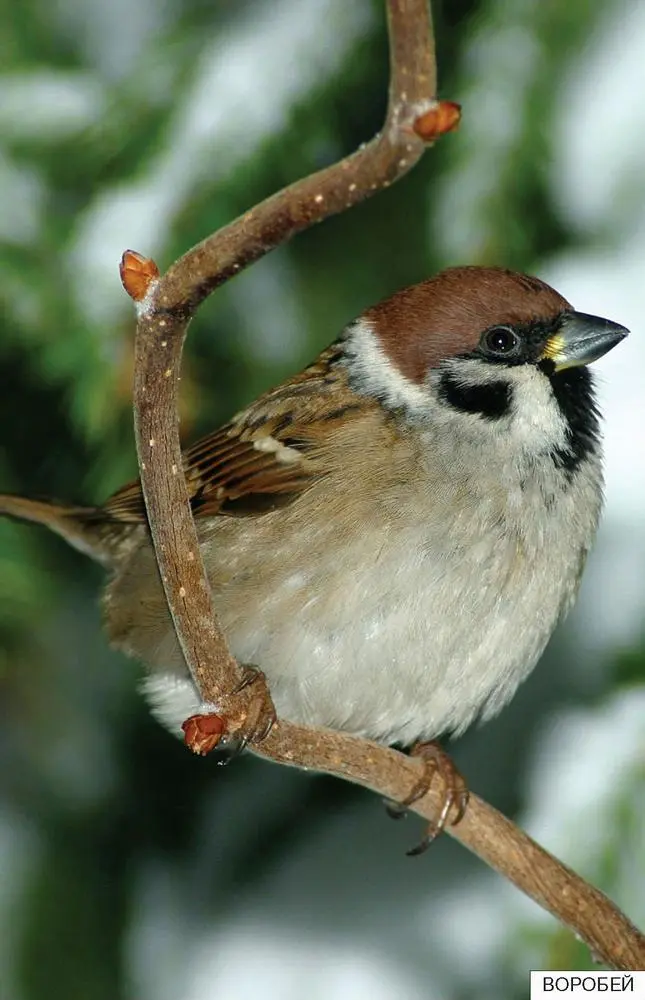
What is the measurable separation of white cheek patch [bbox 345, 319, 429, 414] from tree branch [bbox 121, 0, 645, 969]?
60 centimetres

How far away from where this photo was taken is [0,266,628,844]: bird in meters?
2.28

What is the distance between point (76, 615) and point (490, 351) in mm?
1415

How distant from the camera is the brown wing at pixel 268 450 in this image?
246 cm

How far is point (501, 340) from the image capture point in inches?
94.7

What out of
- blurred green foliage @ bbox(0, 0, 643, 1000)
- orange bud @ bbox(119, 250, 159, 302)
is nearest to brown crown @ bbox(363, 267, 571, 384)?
blurred green foliage @ bbox(0, 0, 643, 1000)

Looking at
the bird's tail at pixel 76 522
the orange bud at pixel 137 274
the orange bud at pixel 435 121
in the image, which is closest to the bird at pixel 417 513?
the bird's tail at pixel 76 522

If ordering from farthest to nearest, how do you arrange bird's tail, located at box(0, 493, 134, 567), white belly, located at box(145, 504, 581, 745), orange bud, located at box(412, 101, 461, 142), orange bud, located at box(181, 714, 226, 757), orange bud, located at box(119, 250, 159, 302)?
bird's tail, located at box(0, 493, 134, 567) < white belly, located at box(145, 504, 581, 745) < orange bud, located at box(181, 714, 226, 757) < orange bud, located at box(119, 250, 159, 302) < orange bud, located at box(412, 101, 461, 142)

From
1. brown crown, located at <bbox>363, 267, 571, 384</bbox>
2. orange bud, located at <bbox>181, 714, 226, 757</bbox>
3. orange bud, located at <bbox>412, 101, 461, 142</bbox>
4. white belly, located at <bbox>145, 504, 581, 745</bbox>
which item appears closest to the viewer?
orange bud, located at <bbox>412, 101, 461, 142</bbox>

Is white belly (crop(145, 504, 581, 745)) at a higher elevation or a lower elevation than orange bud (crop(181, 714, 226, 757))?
higher

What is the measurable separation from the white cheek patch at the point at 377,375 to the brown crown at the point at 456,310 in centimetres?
2

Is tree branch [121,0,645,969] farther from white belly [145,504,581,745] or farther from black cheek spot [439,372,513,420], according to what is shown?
black cheek spot [439,372,513,420]

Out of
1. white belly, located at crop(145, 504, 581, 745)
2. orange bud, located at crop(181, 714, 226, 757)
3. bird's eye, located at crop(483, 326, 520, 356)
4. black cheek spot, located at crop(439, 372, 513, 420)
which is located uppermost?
bird's eye, located at crop(483, 326, 520, 356)

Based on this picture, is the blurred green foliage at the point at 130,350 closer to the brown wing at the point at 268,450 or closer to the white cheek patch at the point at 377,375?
the brown wing at the point at 268,450

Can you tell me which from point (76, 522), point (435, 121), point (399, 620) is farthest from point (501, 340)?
point (435, 121)
